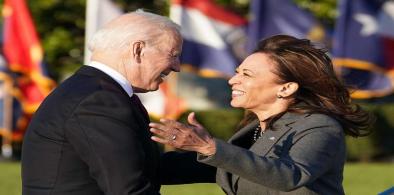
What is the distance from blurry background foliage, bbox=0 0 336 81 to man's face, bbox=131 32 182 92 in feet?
71.4

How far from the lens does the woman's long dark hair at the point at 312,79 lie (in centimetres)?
436

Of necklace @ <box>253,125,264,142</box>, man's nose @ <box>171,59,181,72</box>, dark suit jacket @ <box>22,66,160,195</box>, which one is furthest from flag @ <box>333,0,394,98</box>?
dark suit jacket @ <box>22,66,160,195</box>

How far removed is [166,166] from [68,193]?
2.69ft

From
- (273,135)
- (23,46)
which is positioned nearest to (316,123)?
(273,135)

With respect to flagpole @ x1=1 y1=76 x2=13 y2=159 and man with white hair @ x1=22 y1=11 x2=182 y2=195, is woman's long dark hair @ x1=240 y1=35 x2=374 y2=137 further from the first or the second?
flagpole @ x1=1 y1=76 x2=13 y2=159

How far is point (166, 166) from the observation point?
4.55m

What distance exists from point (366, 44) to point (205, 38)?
380cm

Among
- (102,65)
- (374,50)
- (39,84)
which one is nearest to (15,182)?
(39,84)

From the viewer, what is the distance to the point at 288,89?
173 inches

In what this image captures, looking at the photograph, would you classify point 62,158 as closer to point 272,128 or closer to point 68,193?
point 68,193

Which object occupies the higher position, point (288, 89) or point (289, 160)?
point (288, 89)

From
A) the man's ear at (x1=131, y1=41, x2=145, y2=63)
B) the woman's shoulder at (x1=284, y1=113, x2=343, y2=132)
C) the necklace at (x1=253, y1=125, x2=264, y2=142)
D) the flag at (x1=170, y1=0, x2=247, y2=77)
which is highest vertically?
the man's ear at (x1=131, y1=41, x2=145, y2=63)

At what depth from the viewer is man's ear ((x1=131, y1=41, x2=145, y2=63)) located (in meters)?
3.86

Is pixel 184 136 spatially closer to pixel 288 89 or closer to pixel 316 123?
pixel 316 123
